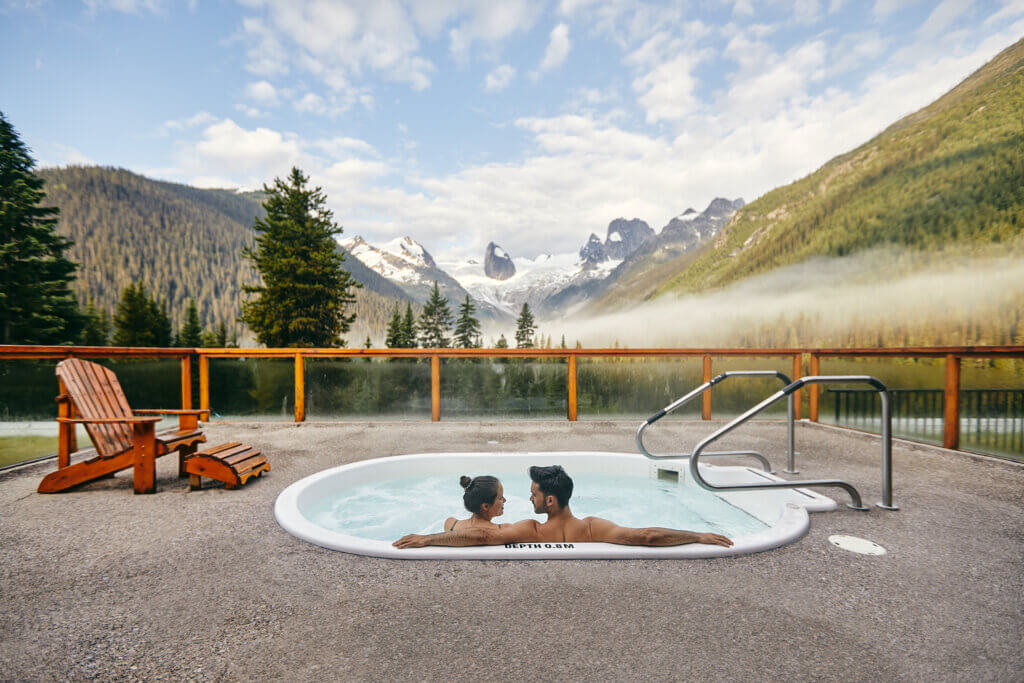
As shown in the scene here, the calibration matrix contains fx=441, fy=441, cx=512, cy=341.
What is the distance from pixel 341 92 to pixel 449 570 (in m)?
12.4

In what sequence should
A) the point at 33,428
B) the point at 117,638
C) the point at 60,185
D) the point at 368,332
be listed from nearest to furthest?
the point at 117,638
the point at 33,428
the point at 368,332
the point at 60,185

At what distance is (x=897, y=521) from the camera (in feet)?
8.66

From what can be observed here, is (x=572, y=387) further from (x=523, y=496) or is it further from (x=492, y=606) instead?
(x=492, y=606)

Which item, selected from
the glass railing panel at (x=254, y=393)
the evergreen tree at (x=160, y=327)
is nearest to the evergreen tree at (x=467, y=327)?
the evergreen tree at (x=160, y=327)

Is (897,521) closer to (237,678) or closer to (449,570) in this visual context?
(449,570)

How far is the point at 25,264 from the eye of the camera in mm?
24547

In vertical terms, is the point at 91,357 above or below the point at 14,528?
above

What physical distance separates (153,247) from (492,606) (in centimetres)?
9542

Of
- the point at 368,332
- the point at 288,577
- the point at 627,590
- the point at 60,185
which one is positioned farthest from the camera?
the point at 60,185

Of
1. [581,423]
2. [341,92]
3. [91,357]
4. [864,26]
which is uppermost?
[864,26]

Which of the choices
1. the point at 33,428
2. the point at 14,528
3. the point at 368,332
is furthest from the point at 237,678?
the point at 368,332

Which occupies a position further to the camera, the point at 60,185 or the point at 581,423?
the point at 60,185

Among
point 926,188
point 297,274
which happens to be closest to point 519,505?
point 297,274

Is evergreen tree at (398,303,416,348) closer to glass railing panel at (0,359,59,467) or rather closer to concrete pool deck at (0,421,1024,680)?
glass railing panel at (0,359,59,467)
